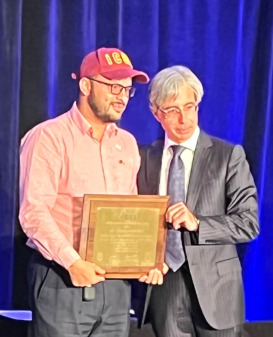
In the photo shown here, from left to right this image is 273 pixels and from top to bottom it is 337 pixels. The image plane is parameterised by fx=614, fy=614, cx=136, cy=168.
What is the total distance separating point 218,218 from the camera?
5.64 ft

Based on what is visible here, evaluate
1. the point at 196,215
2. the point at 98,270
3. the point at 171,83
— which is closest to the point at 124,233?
the point at 98,270

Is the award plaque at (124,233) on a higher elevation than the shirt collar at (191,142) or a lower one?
lower

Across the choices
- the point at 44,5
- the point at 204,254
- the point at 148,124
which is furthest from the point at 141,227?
the point at 44,5

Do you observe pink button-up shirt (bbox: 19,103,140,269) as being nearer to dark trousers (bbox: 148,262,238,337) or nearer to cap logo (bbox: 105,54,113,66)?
cap logo (bbox: 105,54,113,66)

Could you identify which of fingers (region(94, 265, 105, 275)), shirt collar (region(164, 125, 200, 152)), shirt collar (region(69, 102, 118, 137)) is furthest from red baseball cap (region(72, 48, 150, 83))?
fingers (region(94, 265, 105, 275))

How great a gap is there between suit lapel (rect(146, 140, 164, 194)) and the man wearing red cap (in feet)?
0.28

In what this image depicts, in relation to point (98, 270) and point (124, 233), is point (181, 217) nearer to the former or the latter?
point (124, 233)

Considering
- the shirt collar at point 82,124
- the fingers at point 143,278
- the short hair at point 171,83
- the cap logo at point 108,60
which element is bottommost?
the fingers at point 143,278

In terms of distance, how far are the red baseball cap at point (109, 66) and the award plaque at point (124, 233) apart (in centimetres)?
34

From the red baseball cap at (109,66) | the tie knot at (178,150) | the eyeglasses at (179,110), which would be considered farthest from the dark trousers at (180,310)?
the red baseball cap at (109,66)

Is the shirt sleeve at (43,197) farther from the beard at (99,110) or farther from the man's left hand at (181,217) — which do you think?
the man's left hand at (181,217)

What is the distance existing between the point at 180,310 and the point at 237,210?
0.32 metres

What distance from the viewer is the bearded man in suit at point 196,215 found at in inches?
67.5

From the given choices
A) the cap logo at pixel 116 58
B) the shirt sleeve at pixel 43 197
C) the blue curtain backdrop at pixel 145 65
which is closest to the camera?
the shirt sleeve at pixel 43 197
